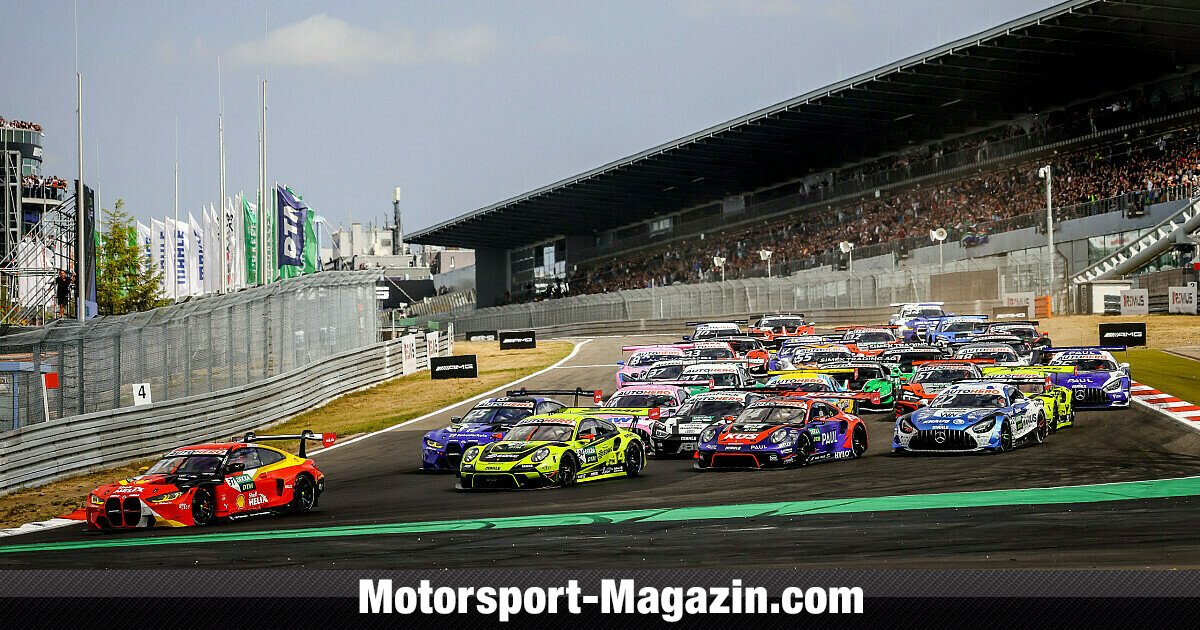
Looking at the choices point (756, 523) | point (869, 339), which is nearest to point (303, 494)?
point (756, 523)

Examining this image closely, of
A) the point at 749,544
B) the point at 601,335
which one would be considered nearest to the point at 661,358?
the point at 749,544

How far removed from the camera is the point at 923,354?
30.8m

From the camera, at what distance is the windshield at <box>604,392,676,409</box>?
76.9 ft

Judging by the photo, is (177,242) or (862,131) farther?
(862,131)

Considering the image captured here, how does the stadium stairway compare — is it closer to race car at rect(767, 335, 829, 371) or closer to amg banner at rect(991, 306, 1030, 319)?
amg banner at rect(991, 306, 1030, 319)

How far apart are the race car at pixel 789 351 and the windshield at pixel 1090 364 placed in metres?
7.99

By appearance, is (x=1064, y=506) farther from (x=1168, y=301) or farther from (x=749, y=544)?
(x=1168, y=301)

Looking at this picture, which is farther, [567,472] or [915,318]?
[915,318]

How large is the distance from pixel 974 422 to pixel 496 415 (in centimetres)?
770

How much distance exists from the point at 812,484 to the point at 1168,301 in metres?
38.9

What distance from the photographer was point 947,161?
65.4 meters

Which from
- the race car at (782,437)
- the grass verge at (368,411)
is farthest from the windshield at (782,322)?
the race car at (782,437)

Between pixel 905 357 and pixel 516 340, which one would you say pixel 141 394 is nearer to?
pixel 905 357

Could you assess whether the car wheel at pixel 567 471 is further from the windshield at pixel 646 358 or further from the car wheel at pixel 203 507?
the windshield at pixel 646 358
